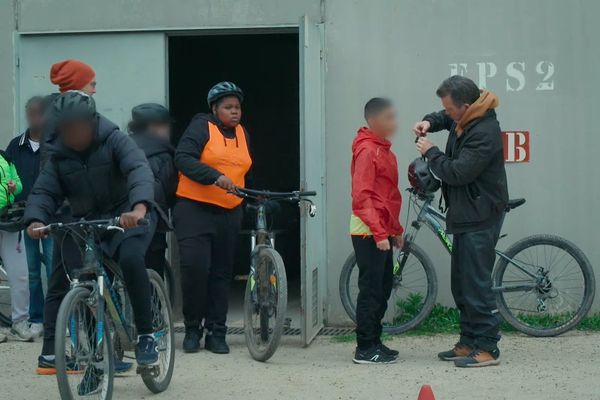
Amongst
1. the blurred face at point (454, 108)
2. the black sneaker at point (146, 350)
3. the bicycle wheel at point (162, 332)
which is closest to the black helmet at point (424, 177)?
the blurred face at point (454, 108)

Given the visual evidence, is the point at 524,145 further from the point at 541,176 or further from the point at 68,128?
the point at 68,128

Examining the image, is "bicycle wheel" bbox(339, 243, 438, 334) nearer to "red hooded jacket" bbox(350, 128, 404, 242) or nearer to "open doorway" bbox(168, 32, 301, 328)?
"red hooded jacket" bbox(350, 128, 404, 242)

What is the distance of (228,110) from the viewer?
8266 millimetres

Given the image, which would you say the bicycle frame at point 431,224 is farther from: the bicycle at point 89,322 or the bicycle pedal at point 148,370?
the bicycle at point 89,322

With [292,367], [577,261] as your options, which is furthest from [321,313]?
[577,261]

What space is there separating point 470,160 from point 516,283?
1819 millimetres

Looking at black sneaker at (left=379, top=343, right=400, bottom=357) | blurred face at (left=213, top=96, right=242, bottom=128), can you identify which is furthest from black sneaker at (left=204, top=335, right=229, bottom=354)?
blurred face at (left=213, top=96, right=242, bottom=128)

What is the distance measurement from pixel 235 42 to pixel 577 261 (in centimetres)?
654

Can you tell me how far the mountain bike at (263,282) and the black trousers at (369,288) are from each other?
0.56 meters

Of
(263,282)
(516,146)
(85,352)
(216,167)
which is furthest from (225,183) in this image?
(516,146)

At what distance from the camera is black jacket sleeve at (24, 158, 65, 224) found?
6.51 meters

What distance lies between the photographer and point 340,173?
31.1ft

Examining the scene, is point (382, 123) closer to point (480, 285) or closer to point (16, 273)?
point (480, 285)

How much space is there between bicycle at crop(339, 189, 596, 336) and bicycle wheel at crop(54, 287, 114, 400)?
3.25m
